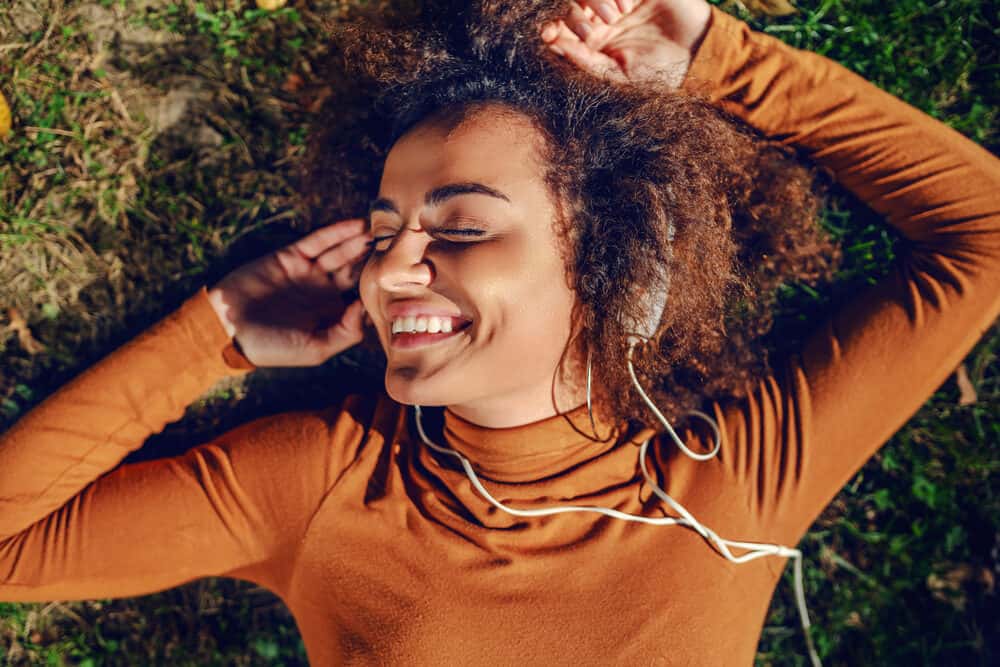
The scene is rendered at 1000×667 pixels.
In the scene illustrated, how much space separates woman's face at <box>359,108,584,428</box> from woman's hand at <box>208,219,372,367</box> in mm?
762

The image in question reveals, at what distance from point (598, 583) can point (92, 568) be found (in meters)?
2.03

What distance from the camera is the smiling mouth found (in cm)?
264

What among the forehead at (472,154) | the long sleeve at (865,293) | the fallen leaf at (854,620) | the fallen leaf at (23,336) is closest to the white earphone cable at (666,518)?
the long sleeve at (865,293)

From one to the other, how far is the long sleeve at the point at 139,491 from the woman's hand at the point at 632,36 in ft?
6.44

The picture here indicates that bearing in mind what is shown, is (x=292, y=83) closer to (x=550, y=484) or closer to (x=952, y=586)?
(x=550, y=484)

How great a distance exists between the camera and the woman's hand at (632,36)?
9.87 feet

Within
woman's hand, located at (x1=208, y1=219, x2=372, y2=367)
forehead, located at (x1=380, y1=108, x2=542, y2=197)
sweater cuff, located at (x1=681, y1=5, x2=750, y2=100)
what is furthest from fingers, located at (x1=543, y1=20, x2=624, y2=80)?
woman's hand, located at (x1=208, y1=219, x2=372, y2=367)

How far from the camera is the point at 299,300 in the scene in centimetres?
348

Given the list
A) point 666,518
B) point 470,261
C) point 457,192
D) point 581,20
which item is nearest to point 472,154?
point 457,192

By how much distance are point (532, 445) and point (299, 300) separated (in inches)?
53.9

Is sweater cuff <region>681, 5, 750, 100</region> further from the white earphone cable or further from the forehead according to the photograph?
the white earphone cable

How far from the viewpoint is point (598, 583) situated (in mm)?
2820

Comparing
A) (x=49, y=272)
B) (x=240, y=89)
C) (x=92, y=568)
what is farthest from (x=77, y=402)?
(x=240, y=89)

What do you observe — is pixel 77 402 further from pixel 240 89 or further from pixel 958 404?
pixel 958 404
